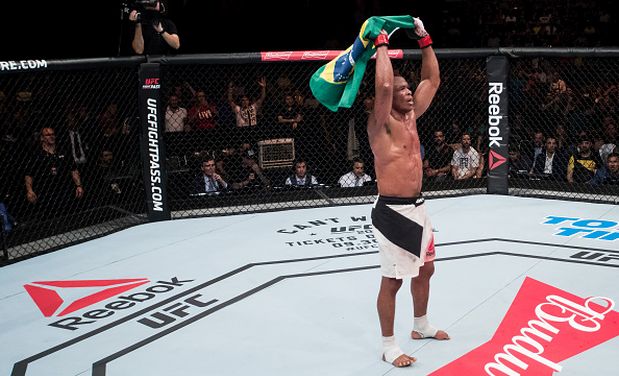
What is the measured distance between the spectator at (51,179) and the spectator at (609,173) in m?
4.49

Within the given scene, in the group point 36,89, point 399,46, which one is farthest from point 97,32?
point 399,46

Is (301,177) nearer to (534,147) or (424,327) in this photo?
(534,147)

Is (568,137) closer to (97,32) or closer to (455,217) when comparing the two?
(455,217)

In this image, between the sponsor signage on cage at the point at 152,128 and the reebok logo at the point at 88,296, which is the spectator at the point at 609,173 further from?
the reebok logo at the point at 88,296

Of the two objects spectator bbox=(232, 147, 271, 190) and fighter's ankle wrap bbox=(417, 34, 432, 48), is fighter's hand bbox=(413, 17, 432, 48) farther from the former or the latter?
spectator bbox=(232, 147, 271, 190)

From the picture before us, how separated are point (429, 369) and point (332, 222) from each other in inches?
98.1

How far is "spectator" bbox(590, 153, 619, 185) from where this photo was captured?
6352mm

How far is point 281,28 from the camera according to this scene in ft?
33.7

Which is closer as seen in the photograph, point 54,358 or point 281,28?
→ point 54,358

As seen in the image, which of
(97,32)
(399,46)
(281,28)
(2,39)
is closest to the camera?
(2,39)

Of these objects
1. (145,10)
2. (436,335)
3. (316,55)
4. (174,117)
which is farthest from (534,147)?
(436,335)

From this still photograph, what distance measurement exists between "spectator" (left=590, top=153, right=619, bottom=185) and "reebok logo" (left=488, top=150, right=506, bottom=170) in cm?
88

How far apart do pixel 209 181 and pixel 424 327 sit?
3.30 m

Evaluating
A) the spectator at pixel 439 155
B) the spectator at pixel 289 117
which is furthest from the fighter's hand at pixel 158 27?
the spectator at pixel 439 155
